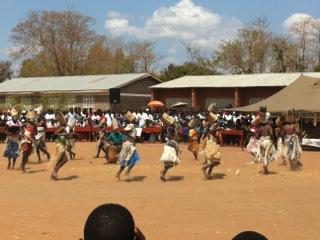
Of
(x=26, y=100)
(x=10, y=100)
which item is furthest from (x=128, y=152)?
(x=10, y=100)

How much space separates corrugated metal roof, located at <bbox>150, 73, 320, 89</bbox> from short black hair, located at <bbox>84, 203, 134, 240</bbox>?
33.0m

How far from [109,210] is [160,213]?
278 inches

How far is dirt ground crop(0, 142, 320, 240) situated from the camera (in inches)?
335

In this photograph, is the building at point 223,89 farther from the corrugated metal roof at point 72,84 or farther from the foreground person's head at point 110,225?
the foreground person's head at point 110,225

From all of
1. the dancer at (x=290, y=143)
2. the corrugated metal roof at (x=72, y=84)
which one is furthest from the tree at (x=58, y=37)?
the dancer at (x=290, y=143)

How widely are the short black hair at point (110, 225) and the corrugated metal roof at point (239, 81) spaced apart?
3295 centimetres

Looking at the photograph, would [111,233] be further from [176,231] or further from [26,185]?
[26,185]

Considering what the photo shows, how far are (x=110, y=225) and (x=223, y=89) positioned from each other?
117ft

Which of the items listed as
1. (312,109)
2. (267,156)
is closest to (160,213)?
(267,156)

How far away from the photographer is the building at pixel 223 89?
36.4m

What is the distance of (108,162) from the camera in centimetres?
1784

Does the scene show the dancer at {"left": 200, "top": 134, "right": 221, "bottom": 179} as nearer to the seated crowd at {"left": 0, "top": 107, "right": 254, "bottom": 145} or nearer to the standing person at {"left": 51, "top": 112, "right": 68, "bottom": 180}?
the standing person at {"left": 51, "top": 112, "right": 68, "bottom": 180}

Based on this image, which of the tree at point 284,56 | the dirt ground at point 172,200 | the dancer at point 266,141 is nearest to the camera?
the dirt ground at point 172,200

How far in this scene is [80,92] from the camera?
42.4 m
